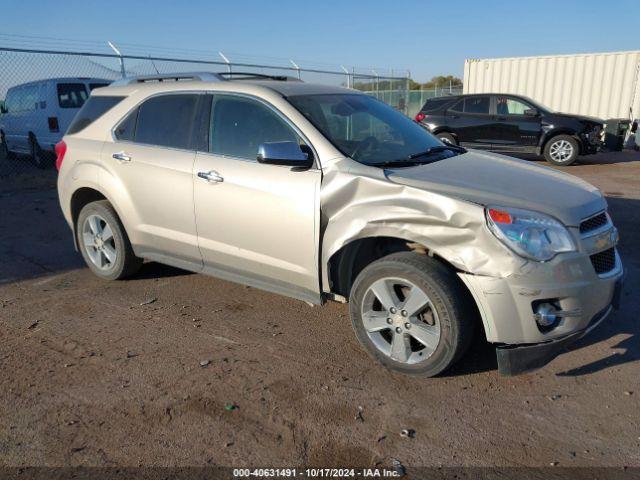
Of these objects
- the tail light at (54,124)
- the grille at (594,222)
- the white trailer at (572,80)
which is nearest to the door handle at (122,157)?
the grille at (594,222)

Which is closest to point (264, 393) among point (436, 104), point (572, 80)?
point (436, 104)

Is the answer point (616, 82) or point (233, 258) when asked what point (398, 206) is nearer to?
point (233, 258)

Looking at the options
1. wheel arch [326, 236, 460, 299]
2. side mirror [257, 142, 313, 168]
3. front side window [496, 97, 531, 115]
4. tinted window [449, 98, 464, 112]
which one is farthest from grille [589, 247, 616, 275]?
tinted window [449, 98, 464, 112]

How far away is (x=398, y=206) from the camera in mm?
3143

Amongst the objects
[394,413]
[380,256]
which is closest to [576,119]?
[380,256]

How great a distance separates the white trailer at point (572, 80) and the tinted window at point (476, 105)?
4.81 m

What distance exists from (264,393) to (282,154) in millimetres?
1479

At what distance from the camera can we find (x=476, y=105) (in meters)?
13.5

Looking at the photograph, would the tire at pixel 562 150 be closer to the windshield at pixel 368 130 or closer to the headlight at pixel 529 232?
the windshield at pixel 368 130

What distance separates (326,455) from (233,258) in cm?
178

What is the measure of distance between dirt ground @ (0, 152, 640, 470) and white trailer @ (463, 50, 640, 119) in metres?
13.9

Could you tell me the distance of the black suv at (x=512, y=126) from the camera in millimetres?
12508

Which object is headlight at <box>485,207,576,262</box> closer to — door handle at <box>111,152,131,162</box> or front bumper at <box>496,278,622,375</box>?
front bumper at <box>496,278,622,375</box>

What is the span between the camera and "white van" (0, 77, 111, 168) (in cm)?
1116
